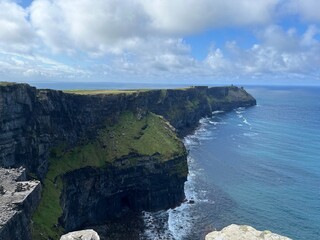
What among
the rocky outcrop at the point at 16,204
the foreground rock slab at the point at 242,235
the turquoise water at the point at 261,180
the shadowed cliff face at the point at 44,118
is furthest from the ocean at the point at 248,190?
the foreground rock slab at the point at 242,235

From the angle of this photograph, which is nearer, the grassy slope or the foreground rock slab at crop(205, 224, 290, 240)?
the foreground rock slab at crop(205, 224, 290, 240)

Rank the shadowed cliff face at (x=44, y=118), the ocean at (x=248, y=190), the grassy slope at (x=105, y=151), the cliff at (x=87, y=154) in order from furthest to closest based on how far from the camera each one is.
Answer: the ocean at (x=248, y=190)
the cliff at (x=87, y=154)
the shadowed cliff face at (x=44, y=118)
the grassy slope at (x=105, y=151)

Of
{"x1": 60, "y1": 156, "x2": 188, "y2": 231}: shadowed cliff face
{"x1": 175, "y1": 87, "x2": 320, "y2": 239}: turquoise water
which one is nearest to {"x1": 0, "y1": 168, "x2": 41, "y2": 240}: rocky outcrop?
{"x1": 60, "y1": 156, "x2": 188, "y2": 231}: shadowed cliff face

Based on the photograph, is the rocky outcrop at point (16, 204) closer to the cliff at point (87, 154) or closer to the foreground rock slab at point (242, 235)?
the cliff at point (87, 154)

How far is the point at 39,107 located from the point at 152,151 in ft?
111

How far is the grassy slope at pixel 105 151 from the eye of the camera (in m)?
66.6

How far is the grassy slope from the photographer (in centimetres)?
6662

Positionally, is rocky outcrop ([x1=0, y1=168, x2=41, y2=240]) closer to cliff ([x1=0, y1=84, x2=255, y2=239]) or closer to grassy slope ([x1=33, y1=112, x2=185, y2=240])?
grassy slope ([x1=33, y1=112, x2=185, y2=240])

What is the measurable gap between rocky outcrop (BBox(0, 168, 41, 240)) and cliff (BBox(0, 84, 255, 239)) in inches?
409

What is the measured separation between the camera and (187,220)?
87125mm

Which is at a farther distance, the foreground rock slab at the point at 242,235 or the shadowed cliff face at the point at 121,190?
the shadowed cliff face at the point at 121,190

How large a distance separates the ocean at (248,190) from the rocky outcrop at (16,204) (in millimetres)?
35274

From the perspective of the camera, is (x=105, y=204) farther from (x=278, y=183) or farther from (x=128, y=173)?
(x=278, y=183)

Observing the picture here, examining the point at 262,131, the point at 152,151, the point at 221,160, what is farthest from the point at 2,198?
the point at 262,131
